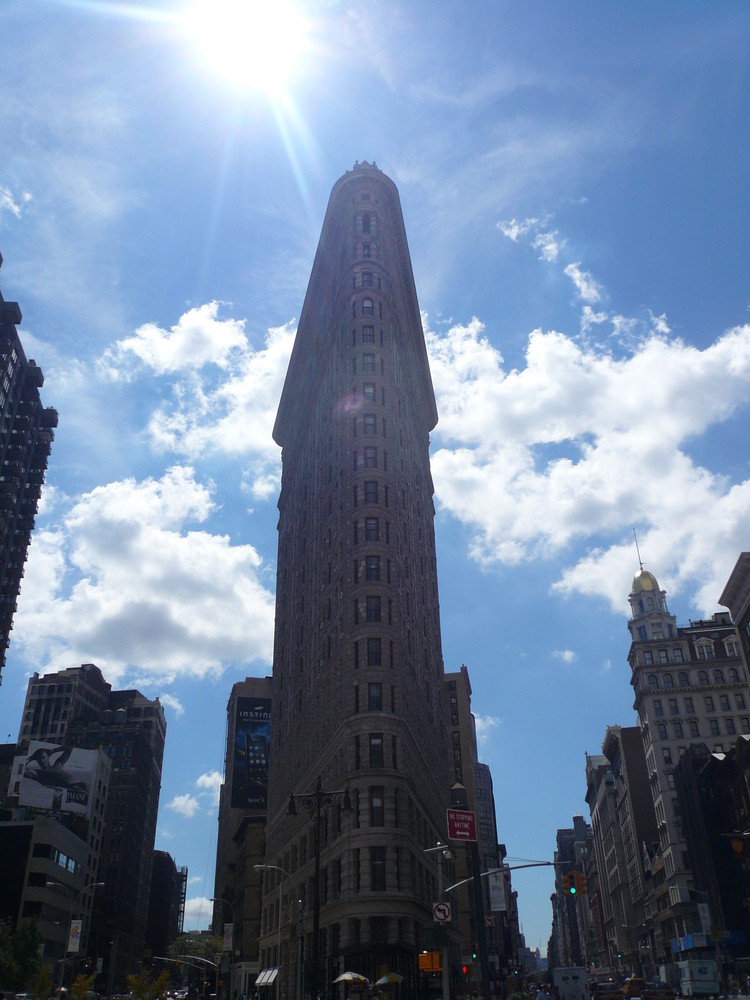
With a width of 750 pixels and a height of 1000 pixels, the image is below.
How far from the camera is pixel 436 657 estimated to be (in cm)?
9644

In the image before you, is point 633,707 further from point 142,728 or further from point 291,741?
point 142,728

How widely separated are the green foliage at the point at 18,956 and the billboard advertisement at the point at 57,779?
2354 inches

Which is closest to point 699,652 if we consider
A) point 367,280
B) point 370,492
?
point 370,492

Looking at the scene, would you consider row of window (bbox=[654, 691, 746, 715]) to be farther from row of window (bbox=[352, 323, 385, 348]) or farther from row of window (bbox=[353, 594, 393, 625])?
row of window (bbox=[352, 323, 385, 348])

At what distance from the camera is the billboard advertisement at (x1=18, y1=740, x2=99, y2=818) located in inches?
4648

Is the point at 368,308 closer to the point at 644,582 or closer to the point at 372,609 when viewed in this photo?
the point at 372,609

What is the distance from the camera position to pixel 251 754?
157750mm

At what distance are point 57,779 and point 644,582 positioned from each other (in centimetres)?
9805

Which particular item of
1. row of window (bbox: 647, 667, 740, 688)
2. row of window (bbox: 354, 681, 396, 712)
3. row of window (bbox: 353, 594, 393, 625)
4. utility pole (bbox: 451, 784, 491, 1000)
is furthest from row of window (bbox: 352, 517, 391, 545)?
row of window (bbox: 647, 667, 740, 688)

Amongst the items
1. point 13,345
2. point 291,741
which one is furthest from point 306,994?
point 13,345

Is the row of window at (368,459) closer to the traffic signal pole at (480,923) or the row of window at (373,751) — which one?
the row of window at (373,751)

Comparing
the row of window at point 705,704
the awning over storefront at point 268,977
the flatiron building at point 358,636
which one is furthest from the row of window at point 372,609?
the row of window at point 705,704

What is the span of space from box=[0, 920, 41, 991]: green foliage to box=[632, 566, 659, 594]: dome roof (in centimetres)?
10573

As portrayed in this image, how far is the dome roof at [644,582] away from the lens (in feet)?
455
